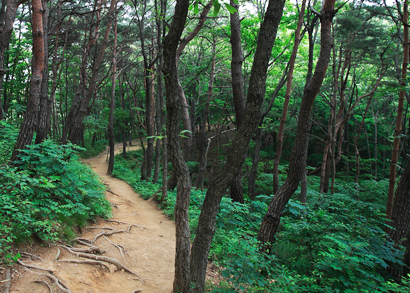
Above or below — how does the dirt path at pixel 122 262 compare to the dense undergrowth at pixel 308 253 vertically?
below

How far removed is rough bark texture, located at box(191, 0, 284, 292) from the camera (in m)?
2.88

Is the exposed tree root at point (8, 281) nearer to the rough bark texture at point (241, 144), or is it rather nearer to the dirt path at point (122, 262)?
the dirt path at point (122, 262)

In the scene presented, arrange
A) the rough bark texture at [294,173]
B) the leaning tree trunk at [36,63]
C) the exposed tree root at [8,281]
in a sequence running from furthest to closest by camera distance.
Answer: the leaning tree trunk at [36,63], the rough bark texture at [294,173], the exposed tree root at [8,281]

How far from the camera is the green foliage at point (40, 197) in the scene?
3.43 m

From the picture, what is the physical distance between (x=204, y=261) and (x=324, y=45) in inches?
164

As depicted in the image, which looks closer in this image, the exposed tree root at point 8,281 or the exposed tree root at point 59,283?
the exposed tree root at point 8,281

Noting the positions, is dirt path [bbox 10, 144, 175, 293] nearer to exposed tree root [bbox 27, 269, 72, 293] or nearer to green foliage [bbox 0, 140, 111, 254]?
exposed tree root [bbox 27, 269, 72, 293]

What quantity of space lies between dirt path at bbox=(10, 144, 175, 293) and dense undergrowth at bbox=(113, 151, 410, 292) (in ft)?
3.03

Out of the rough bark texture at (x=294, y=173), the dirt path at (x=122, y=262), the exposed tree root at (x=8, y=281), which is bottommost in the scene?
the dirt path at (x=122, y=262)

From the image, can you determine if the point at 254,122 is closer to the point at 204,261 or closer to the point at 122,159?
the point at 204,261

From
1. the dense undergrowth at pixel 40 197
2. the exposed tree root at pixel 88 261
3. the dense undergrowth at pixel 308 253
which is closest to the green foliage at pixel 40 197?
the dense undergrowth at pixel 40 197

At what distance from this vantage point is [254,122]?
116 inches

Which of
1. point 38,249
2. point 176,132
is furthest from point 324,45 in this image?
point 38,249

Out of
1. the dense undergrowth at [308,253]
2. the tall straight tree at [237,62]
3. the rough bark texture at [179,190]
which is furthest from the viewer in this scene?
the tall straight tree at [237,62]
